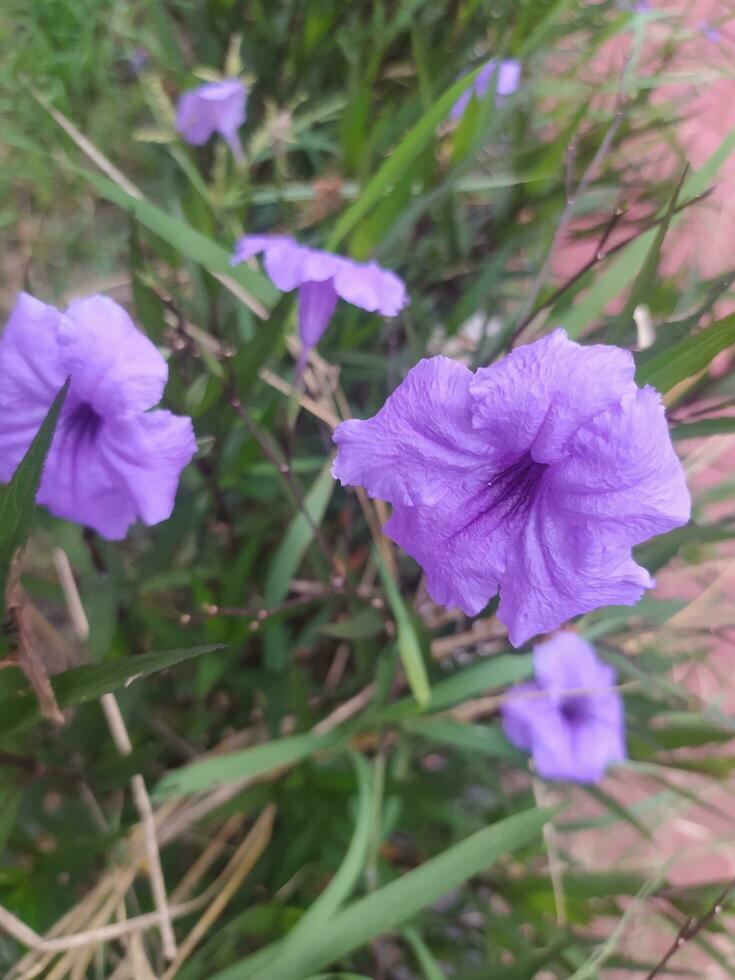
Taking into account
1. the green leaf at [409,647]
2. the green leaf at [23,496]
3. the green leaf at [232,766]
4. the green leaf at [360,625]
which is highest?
the green leaf at [23,496]

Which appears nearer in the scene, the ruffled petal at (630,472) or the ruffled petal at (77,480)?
the ruffled petal at (630,472)

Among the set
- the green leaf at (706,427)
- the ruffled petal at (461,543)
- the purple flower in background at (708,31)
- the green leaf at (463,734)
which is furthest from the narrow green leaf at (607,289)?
the purple flower in background at (708,31)

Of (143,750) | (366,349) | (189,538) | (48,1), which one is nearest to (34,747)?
(143,750)

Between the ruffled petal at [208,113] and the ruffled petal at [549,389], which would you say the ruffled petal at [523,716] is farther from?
the ruffled petal at [208,113]

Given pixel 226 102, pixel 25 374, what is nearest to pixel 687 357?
pixel 25 374

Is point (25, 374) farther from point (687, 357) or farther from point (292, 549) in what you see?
point (687, 357)

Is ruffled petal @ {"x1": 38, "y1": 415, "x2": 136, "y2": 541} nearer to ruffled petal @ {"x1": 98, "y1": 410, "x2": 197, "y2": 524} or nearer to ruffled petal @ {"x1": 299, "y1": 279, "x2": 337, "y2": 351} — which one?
ruffled petal @ {"x1": 98, "y1": 410, "x2": 197, "y2": 524}
